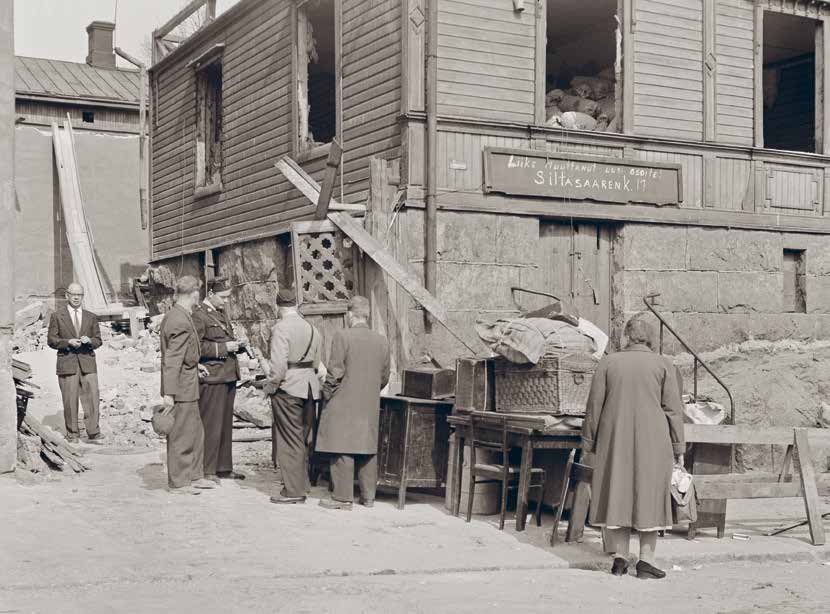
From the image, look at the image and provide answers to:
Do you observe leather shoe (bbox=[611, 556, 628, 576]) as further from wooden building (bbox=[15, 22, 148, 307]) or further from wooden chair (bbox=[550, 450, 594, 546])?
wooden building (bbox=[15, 22, 148, 307])

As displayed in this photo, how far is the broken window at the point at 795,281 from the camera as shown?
647 inches

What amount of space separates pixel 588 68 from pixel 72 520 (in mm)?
14496

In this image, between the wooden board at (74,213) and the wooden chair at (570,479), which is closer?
the wooden chair at (570,479)

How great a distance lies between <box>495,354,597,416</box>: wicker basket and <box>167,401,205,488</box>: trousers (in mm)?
2980

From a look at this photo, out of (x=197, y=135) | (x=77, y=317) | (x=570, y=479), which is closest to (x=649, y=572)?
(x=570, y=479)

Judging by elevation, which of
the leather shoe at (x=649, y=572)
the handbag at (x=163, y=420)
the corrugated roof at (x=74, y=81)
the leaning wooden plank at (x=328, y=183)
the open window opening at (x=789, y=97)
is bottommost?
the leather shoe at (x=649, y=572)

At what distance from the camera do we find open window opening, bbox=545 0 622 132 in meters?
15.0

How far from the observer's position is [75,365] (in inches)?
505

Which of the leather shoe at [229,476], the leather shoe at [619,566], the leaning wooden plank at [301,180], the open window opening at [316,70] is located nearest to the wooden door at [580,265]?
the leaning wooden plank at [301,180]

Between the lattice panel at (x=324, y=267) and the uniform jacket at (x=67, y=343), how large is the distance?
2662 millimetres

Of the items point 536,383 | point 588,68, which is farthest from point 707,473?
point 588,68

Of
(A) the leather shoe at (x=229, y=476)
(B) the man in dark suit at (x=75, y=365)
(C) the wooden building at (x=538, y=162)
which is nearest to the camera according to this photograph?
(A) the leather shoe at (x=229, y=476)

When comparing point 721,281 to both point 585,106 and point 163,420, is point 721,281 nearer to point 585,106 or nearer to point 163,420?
point 585,106

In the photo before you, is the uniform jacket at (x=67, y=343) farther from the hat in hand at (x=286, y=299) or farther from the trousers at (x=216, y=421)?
the hat in hand at (x=286, y=299)
